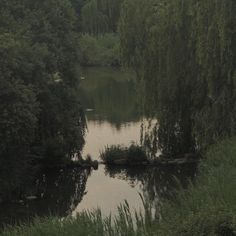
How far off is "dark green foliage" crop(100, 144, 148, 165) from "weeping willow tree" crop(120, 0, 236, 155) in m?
0.96

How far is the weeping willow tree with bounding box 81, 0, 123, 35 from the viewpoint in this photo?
7181 cm

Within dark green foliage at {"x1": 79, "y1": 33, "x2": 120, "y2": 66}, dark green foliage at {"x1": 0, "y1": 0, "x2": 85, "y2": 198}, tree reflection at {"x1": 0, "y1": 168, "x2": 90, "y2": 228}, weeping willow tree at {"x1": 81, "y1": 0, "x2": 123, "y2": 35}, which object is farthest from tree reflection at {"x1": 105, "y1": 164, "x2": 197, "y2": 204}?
weeping willow tree at {"x1": 81, "y1": 0, "x2": 123, "y2": 35}

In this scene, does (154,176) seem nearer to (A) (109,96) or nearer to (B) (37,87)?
(B) (37,87)

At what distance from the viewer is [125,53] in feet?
87.4

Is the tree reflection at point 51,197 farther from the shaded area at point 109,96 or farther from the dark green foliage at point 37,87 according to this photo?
the shaded area at point 109,96

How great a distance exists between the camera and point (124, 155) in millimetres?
25984

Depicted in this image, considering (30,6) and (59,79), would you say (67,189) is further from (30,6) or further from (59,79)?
(30,6)

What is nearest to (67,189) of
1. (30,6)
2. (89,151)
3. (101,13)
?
(89,151)

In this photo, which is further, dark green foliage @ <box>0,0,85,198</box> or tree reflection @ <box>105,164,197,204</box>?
tree reflection @ <box>105,164,197,204</box>

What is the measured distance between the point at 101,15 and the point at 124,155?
162 ft

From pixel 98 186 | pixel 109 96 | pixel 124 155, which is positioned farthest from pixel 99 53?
pixel 98 186

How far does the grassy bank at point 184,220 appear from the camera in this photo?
941 cm

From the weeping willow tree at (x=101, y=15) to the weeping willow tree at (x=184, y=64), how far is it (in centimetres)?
4546

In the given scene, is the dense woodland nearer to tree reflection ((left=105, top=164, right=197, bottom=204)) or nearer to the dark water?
the dark water
